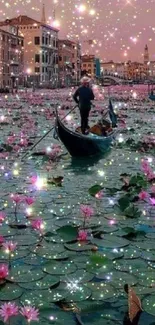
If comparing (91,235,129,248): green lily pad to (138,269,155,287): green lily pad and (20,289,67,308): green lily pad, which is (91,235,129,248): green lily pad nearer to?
(138,269,155,287): green lily pad

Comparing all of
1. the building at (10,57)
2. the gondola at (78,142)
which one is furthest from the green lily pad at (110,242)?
the building at (10,57)

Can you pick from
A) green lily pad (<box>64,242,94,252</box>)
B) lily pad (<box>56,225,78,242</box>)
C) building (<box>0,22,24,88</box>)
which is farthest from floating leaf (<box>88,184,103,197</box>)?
building (<box>0,22,24,88</box>)

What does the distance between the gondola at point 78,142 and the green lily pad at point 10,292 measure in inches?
270

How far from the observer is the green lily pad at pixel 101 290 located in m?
4.19

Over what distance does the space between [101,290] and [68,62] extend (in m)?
134

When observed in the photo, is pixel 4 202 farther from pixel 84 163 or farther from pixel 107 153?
pixel 107 153

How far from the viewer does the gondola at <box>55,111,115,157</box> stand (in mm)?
11148

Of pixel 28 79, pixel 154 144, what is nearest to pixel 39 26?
pixel 28 79

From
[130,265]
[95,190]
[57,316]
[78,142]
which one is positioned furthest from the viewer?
[78,142]

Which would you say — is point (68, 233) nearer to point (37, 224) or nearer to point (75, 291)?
point (37, 224)

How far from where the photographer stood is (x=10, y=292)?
4.18 metres

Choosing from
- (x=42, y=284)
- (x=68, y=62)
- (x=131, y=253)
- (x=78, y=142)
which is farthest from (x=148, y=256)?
(x=68, y=62)

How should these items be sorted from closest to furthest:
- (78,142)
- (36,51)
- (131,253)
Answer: (131,253) → (78,142) → (36,51)

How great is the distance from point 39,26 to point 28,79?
40.9 feet
